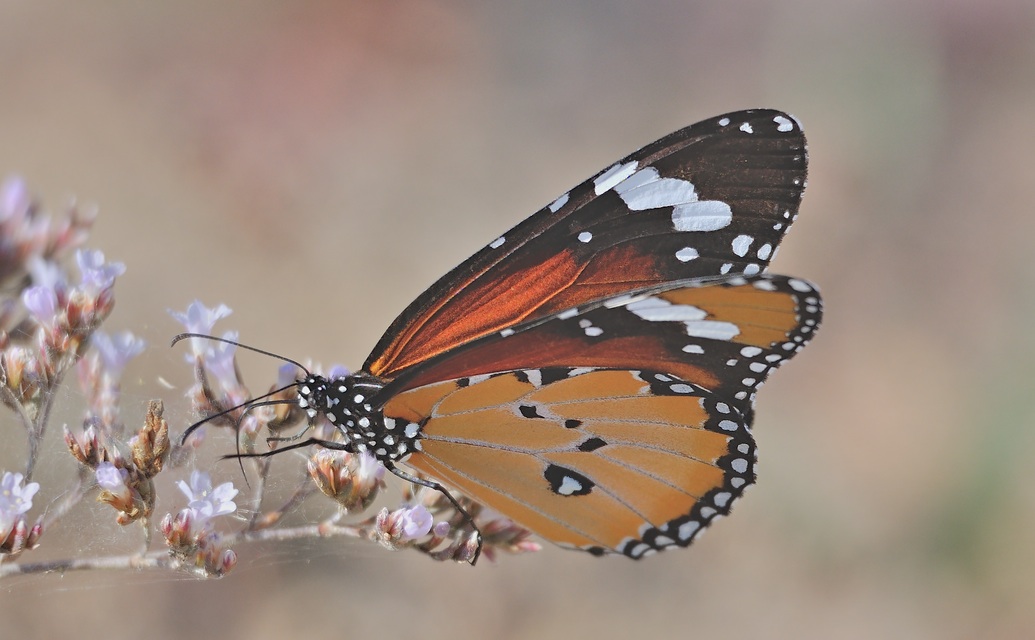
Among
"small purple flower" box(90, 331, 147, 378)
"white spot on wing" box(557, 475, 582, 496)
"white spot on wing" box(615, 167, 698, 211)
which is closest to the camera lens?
"small purple flower" box(90, 331, 147, 378)

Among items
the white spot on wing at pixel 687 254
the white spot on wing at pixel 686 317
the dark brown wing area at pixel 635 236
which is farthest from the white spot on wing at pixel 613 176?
the white spot on wing at pixel 686 317

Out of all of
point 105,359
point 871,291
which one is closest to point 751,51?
point 871,291

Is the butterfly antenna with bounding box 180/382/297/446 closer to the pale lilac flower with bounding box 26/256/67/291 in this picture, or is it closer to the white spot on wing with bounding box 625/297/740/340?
the pale lilac flower with bounding box 26/256/67/291

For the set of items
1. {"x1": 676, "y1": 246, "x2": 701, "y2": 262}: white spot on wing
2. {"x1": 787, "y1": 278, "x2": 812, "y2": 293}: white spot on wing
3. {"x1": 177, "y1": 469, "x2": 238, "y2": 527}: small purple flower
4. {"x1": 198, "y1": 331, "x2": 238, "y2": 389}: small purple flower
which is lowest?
{"x1": 177, "y1": 469, "x2": 238, "y2": 527}: small purple flower

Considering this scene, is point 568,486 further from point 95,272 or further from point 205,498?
point 95,272

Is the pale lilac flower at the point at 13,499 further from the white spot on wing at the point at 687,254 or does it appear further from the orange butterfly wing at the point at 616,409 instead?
the white spot on wing at the point at 687,254

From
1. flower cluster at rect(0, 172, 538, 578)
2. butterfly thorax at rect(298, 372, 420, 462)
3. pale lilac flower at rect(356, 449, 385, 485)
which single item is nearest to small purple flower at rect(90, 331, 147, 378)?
flower cluster at rect(0, 172, 538, 578)

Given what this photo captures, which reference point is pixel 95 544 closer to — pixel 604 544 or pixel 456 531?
pixel 456 531
